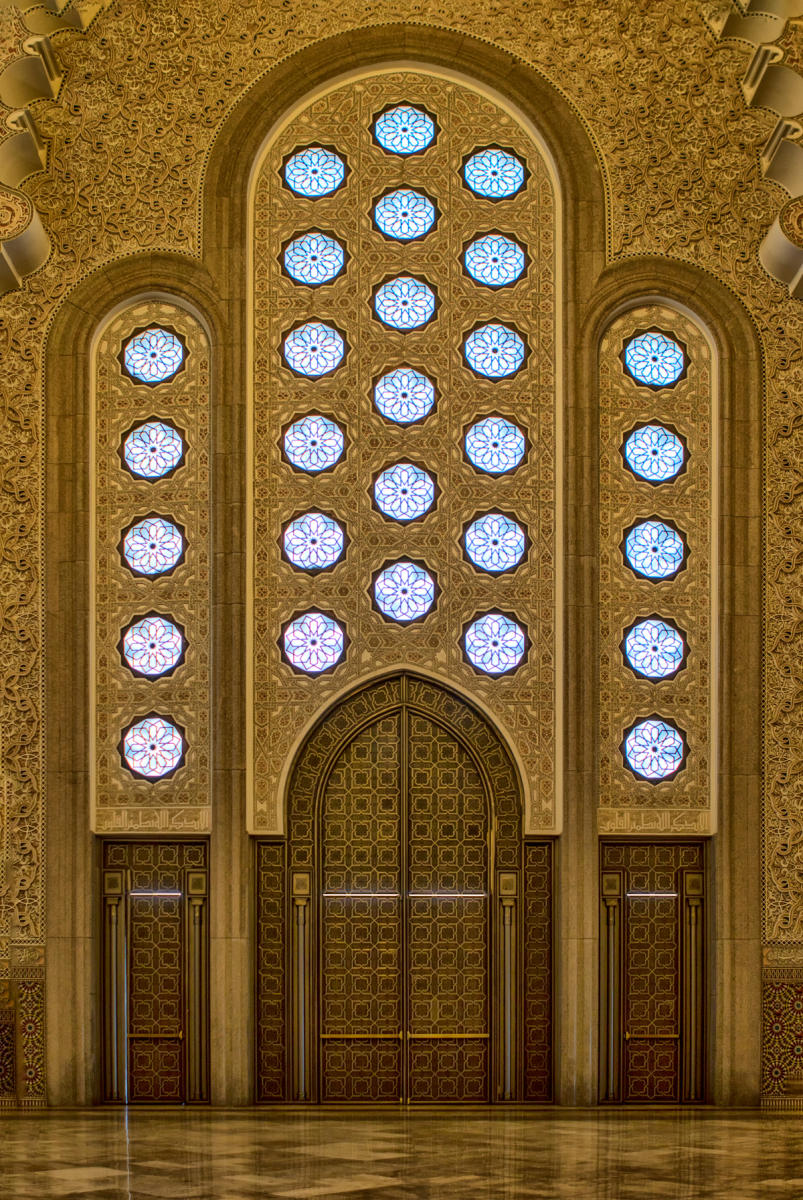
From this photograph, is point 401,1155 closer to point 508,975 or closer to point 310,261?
point 508,975

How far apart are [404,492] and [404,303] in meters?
1.03

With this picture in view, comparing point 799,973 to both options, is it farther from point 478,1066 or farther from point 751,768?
point 478,1066

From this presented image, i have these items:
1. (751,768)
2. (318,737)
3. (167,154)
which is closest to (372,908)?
(318,737)

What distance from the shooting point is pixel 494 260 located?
8969mm

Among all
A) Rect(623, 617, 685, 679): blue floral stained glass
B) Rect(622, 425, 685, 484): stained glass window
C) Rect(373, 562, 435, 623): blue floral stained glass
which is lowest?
Rect(623, 617, 685, 679): blue floral stained glass

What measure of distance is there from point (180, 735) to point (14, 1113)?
204cm

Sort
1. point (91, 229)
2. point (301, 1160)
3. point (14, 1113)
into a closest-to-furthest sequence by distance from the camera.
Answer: point (301, 1160), point (14, 1113), point (91, 229)

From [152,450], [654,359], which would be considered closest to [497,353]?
[654,359]

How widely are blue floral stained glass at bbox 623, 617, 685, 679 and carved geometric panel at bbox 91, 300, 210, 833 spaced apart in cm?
225

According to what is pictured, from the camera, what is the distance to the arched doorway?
8547 millimetres

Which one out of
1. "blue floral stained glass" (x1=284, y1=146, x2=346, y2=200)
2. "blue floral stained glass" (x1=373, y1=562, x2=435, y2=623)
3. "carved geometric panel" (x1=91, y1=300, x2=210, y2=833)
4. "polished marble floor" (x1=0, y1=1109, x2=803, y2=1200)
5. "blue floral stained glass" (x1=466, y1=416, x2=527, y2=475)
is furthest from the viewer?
"blue floral stained glass" (x1=284, y1=146, x2=346, y2=200)

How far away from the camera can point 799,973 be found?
28.0ft

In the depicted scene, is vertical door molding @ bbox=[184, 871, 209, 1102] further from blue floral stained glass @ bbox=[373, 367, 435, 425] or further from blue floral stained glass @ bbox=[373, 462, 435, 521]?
blue floral stained glass @ bbox=[373, 367, 435, 425]

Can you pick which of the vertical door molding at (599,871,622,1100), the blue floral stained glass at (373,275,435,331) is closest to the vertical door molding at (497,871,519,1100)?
the vertical door molding at (599,871,622,1100)
